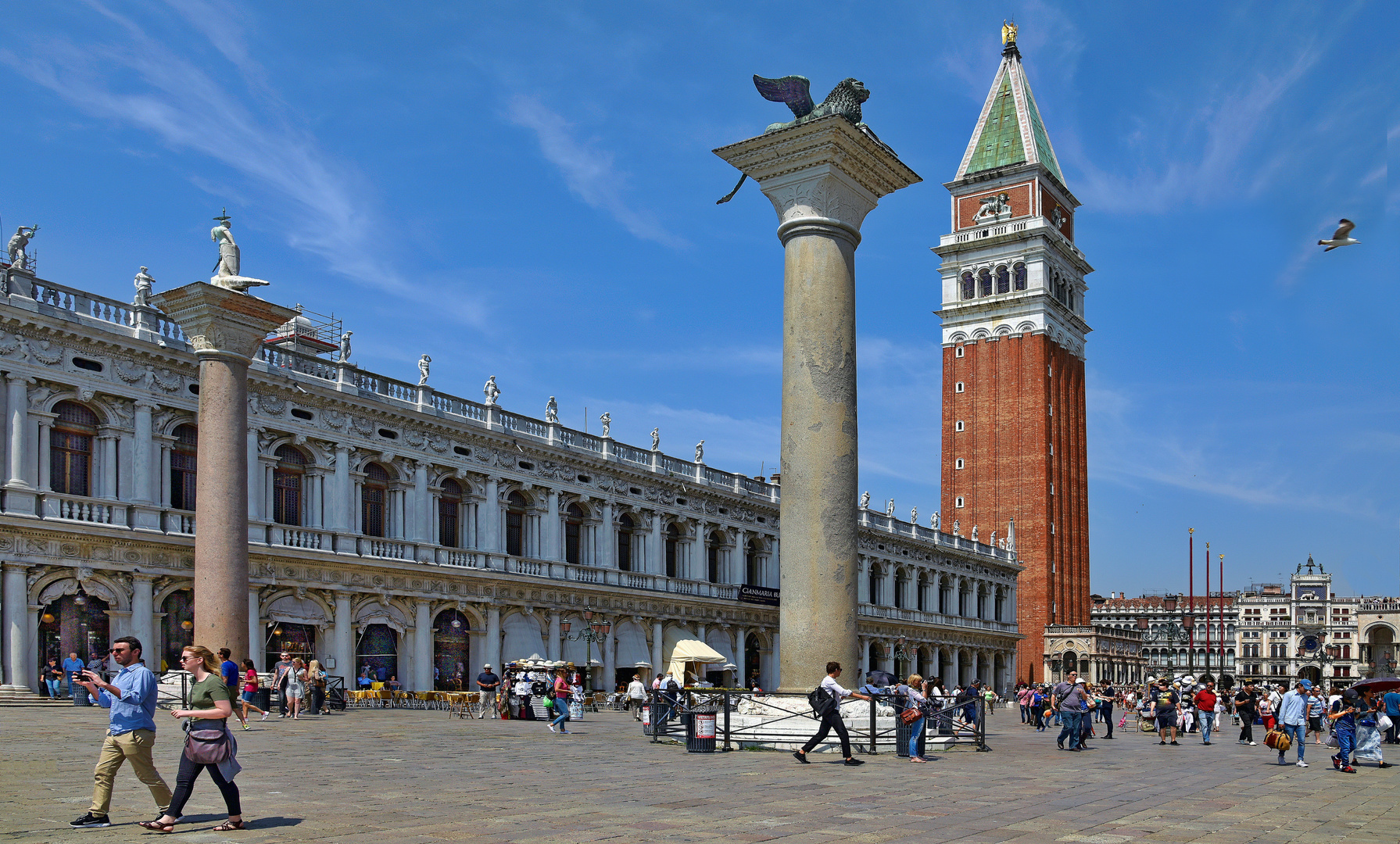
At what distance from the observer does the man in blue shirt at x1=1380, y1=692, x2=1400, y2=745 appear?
1114 inches

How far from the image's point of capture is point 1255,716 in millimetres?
31484

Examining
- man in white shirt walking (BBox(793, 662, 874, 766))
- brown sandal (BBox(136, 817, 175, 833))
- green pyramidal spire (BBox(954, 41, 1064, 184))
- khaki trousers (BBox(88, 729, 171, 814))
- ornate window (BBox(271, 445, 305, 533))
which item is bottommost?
man in white shirt walking (BBox(793, 662, 874, 766))

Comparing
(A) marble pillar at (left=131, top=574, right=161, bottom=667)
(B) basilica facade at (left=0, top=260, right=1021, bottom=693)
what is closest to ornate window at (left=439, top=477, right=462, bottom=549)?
(B) basilica facade at (left=0, top=260, right=1021, bottom=693)

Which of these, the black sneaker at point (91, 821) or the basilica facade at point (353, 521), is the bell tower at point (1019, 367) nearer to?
the basilica facade at point (353, 521)

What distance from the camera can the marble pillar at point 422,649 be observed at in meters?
39.8

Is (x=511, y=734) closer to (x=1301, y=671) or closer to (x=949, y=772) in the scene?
(x=949, y=772)

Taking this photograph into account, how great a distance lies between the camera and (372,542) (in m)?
39.2

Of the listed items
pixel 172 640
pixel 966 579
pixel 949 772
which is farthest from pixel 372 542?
pixel 966 579

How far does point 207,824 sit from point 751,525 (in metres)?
47.5

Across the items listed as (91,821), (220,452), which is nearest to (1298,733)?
(91,821)

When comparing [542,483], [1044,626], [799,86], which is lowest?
[1044,626]

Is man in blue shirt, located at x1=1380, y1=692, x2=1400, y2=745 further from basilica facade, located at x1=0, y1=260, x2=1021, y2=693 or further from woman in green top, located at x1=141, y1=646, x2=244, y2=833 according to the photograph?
woman in green top, located at x1=141, y1=646, x2=244, y2=833

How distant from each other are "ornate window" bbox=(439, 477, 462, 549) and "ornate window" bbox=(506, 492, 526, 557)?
217 cm

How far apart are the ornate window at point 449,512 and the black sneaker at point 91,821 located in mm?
32010
